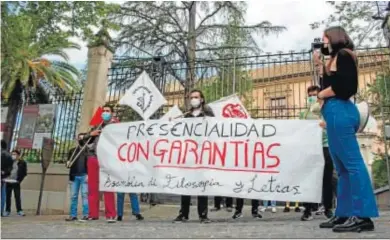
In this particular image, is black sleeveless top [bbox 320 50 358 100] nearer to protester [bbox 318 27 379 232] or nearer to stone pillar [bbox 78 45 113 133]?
protester [bbox 318 27 379 232]

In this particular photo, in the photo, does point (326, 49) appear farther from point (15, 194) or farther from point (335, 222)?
point (15, 194)

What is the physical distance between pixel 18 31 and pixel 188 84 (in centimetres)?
419

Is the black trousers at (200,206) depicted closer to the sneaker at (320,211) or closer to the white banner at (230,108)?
the sneaker at (320,211)

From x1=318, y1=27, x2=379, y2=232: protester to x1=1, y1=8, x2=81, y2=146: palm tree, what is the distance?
5.12 metres

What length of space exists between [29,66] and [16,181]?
810 cm

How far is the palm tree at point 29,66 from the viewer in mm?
8383

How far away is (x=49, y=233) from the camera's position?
4.89 meters

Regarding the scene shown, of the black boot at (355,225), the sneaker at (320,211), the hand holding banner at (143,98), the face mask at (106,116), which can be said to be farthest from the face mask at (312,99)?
the face mask at (106,116)

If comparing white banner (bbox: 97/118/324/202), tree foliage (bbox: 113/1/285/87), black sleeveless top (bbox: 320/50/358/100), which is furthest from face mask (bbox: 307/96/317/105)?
tree foliage (bbox: 113/1/285/87)

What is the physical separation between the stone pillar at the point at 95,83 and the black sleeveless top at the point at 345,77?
7.34 metres

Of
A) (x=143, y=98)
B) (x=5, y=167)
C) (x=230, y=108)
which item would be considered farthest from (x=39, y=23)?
(x=230, y=108)

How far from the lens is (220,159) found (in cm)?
648

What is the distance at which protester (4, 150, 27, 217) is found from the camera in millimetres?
10508

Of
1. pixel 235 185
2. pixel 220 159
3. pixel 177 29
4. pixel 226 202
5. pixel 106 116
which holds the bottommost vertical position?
pixel 226 202
